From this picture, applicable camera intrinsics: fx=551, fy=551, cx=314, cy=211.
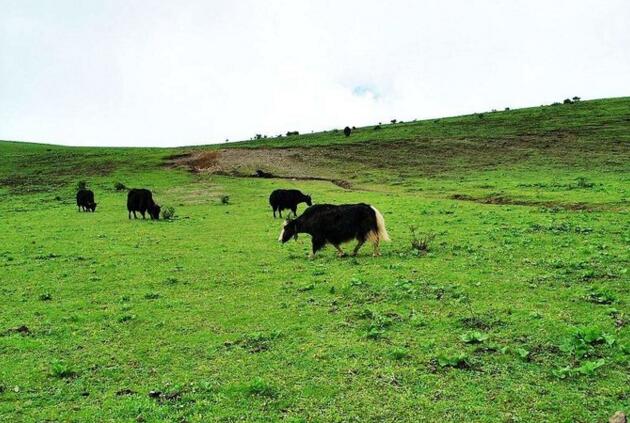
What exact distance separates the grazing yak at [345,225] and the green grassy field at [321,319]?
23.9 inches

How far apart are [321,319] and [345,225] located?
6456 millimetres

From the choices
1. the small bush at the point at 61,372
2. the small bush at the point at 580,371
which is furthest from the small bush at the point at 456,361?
the small bush at the point at 61,372

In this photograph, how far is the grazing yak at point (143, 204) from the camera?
3031 centimetres

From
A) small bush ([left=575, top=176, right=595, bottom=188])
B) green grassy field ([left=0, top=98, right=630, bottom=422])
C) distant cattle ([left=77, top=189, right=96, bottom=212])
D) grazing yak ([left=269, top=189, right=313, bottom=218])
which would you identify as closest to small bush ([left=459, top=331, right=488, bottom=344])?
green grassy field ([left=0, top=98, right=630, bottom=422])

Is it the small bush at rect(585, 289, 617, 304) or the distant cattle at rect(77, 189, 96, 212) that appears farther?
the distant cattle at rect(77, 189, 96, 212)

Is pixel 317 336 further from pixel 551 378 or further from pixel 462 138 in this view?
pixel 462 138

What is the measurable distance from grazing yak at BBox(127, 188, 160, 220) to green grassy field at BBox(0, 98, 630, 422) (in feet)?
6.53

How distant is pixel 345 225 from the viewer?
679 inches

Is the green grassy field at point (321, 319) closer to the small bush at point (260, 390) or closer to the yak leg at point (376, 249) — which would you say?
the small bush at point (260, 390)

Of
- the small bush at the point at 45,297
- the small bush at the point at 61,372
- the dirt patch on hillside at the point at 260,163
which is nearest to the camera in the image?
the small bush at the point at 61,372

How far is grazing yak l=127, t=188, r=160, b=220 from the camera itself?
30308 mm

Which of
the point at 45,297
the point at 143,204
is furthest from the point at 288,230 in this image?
the point at 143,204

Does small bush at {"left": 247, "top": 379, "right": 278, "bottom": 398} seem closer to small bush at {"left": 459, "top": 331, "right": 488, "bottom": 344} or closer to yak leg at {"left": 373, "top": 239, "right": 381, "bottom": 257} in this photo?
small bush at {"left": 459, "top": 331, "right": 488, "bottom": 344}

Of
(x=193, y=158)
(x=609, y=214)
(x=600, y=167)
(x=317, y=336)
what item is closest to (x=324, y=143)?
(x=193, y=158)
